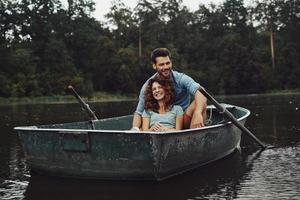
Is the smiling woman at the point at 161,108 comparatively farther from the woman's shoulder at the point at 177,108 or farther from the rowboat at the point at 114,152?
the rowboat at the point at 114,152

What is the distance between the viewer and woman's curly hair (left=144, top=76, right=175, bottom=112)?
7.36 metres

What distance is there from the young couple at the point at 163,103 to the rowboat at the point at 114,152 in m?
0.39

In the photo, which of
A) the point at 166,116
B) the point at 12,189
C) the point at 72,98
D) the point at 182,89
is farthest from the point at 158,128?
the point at 72,98

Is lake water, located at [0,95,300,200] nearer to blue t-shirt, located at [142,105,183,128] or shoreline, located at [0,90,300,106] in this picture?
blue t-shirt, located at [142,105,183,128]

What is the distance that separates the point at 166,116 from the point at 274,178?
1.77 meters

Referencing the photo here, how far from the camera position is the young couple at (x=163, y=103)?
7.37m

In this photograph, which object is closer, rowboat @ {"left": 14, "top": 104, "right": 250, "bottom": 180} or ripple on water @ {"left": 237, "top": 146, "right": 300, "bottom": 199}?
ripple on water @ {"left": 237, "top": 146, "right": 300, "bottom": 199}

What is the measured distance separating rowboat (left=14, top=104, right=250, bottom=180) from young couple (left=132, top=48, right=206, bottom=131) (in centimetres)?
39

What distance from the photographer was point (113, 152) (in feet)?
21.9

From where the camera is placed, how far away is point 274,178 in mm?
6863

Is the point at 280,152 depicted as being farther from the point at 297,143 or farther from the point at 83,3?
the point at 83,3

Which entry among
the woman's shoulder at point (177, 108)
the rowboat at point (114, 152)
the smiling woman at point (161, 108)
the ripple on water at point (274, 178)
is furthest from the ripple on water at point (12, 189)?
the ripple on water at point (274, 178)

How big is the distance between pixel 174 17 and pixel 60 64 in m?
22.6

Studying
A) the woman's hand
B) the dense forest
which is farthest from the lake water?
the dense forest
